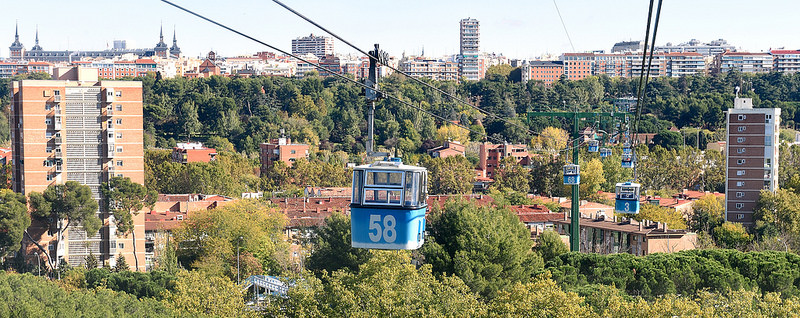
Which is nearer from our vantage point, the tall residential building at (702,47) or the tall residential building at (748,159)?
the tall residential building at (748,159)

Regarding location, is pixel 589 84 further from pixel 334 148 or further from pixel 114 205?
pixel 114 205

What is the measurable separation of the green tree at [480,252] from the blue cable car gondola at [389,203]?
19.1 metres

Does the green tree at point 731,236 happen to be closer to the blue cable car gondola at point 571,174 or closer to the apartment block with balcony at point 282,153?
the blue cable car gondola at point 571,174

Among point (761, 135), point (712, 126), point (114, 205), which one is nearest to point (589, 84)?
point (712, 126)

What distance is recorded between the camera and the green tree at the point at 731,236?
46.7 metres

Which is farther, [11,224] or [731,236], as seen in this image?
[731,236]

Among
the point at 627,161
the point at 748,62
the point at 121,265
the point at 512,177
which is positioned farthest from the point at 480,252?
the point at 748,62

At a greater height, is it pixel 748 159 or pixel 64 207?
pixel 748 159

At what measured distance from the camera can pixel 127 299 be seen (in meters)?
27.9

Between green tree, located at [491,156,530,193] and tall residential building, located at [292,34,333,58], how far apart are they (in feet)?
382

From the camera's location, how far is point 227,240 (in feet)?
134

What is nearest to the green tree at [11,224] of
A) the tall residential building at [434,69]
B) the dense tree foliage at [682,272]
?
the dense tree foliage at [682,272]

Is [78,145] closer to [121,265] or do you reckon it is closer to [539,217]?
[121,265]

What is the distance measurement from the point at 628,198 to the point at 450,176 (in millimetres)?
39984
